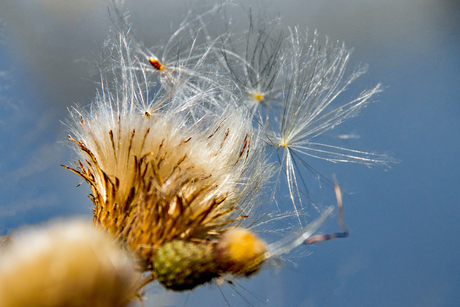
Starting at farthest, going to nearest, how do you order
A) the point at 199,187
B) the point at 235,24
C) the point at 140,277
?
the point at 235,24
the point at 199,187
the point at 140,277

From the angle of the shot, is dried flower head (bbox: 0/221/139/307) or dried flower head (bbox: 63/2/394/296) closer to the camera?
dried flower head (bbox: 0/221/139/307)

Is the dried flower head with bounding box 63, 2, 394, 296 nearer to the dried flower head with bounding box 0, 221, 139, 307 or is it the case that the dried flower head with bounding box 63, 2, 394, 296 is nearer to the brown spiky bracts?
the brown spiky bracts

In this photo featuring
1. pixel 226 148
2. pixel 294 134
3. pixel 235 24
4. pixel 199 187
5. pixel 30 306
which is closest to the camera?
pixel 30 306

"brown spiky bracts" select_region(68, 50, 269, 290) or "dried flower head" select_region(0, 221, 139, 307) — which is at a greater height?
"brown spiky bracts" select_region(68, 50, 269, 290)

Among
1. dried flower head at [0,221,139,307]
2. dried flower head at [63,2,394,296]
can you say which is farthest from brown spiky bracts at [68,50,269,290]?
dried flower head at [0,221,139,307]

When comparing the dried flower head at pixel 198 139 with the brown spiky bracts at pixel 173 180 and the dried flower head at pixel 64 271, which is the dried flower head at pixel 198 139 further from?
the dried flower head at pixel 64 271

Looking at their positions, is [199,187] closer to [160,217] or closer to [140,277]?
[160,217]

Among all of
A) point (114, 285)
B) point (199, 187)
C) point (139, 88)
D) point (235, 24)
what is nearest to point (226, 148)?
point (199, 187)

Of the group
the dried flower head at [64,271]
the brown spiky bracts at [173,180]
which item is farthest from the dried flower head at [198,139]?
the dried flower head at [64,271]
